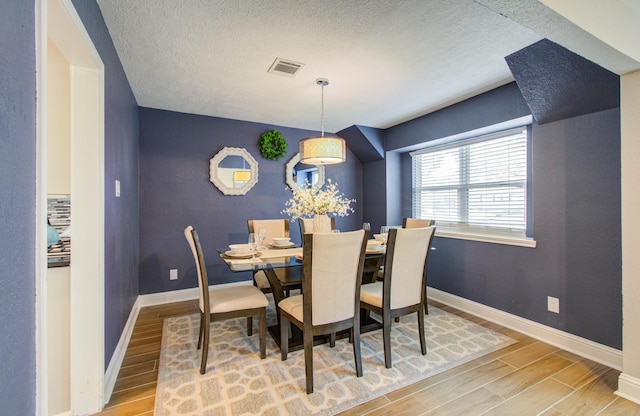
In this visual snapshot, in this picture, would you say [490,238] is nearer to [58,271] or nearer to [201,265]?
[201,265]

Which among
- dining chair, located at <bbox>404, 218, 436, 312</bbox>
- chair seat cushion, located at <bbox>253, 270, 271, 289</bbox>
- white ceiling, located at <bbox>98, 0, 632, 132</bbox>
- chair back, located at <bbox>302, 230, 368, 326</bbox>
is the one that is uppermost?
white ceiling, located at <bbox>98, 0, 632, 132</bbox>

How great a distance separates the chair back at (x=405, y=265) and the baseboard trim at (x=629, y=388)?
1.25m

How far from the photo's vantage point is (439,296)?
11.9 feet

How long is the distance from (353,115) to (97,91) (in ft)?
9.25

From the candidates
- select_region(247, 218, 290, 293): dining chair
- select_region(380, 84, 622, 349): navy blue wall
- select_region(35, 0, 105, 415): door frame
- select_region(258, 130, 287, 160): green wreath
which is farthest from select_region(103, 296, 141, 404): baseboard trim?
select_region(380, 84, 622, 349): navy blue wall

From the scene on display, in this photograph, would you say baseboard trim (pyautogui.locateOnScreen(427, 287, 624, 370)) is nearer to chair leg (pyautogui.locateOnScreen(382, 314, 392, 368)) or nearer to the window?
the window

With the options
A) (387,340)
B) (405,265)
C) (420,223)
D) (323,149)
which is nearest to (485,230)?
(420,223)

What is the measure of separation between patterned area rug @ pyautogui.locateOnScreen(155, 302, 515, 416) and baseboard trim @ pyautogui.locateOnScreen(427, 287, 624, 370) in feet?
0.94

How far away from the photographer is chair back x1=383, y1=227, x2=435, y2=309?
7.02 ft

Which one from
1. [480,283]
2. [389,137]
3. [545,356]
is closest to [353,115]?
[389,137]

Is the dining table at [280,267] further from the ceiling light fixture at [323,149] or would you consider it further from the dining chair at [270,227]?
the ceiling light fixture at [323,149]

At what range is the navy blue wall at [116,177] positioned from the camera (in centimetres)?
186

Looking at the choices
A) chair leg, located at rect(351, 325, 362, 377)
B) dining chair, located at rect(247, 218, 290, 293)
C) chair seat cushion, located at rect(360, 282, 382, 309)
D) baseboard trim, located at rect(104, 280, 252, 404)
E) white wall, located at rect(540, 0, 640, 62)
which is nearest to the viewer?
white wall, located at rect(540, 0, 640, 62)

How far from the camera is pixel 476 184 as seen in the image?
135 inches
